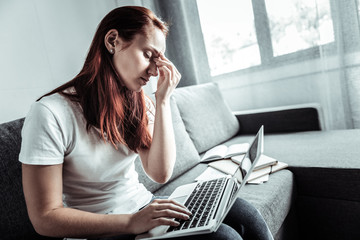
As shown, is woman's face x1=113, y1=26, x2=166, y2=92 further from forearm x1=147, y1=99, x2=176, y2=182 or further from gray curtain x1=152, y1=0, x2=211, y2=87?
gray curtain x1=152, y1=0, x2=211, y2=87

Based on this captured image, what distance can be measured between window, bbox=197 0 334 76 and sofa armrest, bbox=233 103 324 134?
47 centimetres

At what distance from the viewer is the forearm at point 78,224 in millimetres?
649

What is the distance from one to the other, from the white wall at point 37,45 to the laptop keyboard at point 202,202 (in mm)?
1071

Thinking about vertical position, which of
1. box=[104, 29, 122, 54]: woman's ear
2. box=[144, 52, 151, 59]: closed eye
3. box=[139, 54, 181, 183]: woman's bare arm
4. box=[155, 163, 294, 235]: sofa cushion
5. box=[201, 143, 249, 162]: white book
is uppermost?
box=[104, 29, 122, 54]: woman's ear

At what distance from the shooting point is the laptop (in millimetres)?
611

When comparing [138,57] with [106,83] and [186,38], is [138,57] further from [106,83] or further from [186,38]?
[186,38]

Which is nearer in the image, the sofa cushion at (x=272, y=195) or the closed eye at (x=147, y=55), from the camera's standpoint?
the closed eye at (x=147, y=55)

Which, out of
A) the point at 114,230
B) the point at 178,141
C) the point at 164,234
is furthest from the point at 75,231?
the point at 178,141

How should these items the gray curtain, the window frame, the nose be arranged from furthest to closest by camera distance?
the gray curtain, the window frame, the nose

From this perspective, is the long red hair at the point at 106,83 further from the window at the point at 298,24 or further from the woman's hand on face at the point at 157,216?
the window at the point at 298,24

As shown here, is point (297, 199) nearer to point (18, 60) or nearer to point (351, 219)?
point (351, 219)

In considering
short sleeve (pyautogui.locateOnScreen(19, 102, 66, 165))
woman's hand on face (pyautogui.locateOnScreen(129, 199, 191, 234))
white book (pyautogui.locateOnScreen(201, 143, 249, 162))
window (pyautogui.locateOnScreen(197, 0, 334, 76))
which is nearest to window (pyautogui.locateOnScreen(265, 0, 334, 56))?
window (pyautogui.locateOnScreen(197, 0, 334, 76))

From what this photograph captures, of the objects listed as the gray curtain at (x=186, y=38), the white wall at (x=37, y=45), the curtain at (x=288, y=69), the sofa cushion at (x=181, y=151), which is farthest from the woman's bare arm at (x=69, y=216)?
the gray curtain at (x=186, y=38)

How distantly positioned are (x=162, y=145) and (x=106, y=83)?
0.94 feet
